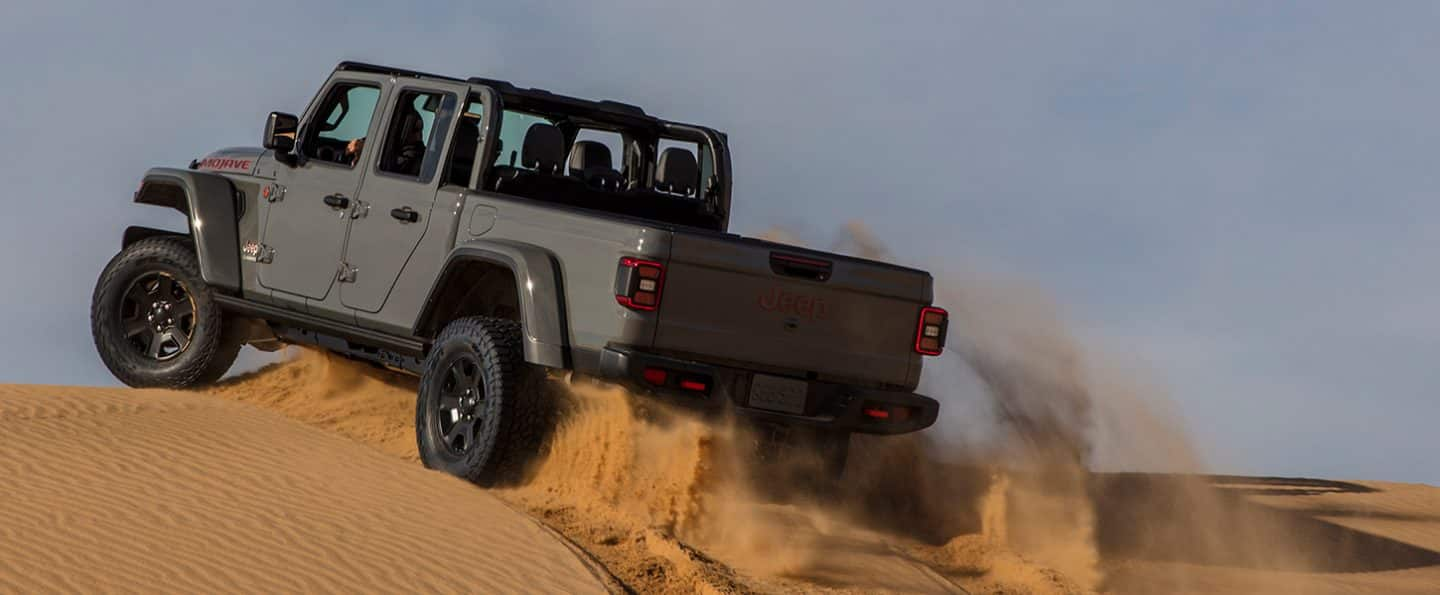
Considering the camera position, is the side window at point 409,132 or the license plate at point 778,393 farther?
the side window at point 409,132

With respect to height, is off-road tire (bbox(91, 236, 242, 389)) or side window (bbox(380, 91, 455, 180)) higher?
side window (bbox(380, 91, 455, 180))

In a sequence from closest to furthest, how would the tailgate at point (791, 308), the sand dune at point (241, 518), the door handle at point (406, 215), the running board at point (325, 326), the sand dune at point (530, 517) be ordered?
the sand dune at point (241, 518) → the sand dune at point (530, 517) → the tailgate at point (791, 308) → the door handle at point (406, 215) → the running board at point (325, 326)

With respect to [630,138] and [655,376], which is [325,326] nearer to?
[630,138]

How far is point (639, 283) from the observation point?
8.03m

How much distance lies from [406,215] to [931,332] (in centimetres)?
270

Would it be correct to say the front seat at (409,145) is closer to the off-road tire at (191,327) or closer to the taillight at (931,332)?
the off-road tire at (191,327)

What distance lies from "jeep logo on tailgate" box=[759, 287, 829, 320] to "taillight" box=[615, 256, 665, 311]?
1.82 ft

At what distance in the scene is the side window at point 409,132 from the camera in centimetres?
966

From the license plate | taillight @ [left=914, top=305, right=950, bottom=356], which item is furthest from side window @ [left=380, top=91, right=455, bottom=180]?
taillight @ [left=914, top=305, right=950, bottom=356]

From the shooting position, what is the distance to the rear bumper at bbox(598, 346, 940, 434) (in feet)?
26.6

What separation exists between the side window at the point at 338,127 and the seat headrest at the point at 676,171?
1654 millimetres

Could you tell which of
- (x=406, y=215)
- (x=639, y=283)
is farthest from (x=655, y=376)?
(x=406, y=215)

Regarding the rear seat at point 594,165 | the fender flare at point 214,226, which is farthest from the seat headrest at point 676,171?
the fender flare at point 214,226

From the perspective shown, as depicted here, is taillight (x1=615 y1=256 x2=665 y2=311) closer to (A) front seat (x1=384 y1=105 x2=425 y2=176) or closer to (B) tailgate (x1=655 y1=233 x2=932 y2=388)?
(B) tailgate (x1=655 y1=233 x2=932 y2=388)
